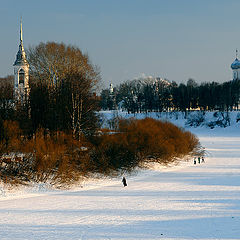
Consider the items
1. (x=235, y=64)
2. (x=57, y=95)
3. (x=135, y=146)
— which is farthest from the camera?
(x=235, y=64)

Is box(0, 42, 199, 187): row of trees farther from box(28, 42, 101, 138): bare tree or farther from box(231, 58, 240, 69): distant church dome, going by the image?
box(231, 58, 240, 69): distant church dome

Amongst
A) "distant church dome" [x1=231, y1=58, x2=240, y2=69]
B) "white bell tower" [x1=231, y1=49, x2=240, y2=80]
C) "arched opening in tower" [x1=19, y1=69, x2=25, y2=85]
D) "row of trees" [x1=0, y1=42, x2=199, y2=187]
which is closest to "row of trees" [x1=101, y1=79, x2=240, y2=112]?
"white bell tower" [x1=231, y1=49, x2=240, y2=80]

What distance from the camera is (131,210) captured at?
55.4 ft

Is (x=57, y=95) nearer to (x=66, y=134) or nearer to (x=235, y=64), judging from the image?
(x=66, y=134)

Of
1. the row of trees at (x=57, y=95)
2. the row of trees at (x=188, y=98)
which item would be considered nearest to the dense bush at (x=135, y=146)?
the row of trees at (x=57, y=95)

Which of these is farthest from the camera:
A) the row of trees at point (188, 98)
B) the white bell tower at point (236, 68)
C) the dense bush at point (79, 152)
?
the white bell tower at point (236, 68)

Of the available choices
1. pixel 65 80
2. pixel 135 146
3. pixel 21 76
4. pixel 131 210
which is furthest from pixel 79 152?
pixel 21 76

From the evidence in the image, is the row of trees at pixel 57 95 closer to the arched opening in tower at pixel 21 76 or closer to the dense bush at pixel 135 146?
the dense bush at pixel 135 146

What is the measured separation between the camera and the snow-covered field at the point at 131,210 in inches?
529

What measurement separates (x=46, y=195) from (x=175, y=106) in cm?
6658

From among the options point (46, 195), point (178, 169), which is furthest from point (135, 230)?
point (178, 169)

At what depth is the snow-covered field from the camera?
44.1 ft

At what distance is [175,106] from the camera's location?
279 feet

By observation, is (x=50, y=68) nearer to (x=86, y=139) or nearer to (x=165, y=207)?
(x=86, y=139)
